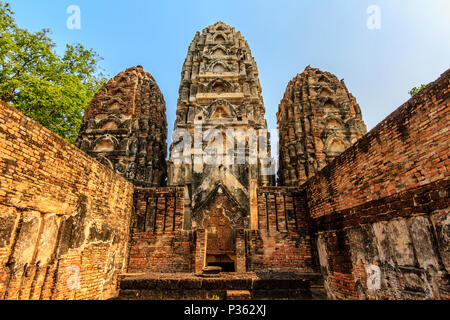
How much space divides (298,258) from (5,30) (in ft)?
65.6

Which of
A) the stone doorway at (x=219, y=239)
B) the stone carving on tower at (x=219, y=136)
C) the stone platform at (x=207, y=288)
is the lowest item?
the stone platform at (x=207, y=288)

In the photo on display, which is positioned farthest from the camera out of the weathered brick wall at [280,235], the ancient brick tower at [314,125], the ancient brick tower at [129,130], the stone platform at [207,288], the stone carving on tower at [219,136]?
the ancient brick tower at [314,125]

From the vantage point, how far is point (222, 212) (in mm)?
9781

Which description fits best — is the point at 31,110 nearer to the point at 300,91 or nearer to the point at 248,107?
the point at 248,107

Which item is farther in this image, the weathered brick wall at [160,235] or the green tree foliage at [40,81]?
the green tree foliage at [40,81]

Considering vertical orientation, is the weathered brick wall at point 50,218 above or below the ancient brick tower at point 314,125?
below

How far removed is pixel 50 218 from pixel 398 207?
7.05 metres

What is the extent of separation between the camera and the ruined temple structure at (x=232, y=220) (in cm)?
418

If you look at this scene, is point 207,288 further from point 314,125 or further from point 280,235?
point 314,125

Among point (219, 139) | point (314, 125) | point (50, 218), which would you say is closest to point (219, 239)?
point (50, 218)

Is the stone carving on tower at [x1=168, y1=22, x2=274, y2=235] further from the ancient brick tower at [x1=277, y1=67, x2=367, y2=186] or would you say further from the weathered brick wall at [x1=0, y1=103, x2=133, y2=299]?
the weathered brick wall at [x1=0, y1=103, x2=133, y2=299]

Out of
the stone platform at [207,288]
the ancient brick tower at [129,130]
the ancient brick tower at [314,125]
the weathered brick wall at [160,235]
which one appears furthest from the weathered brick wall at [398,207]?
the ancient brick tower at [129,130]

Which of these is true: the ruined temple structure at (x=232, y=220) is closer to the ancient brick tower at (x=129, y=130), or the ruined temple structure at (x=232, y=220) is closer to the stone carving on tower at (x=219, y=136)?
the stone carving on tower at (x=219, y=136)

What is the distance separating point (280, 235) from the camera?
8.45 metres
